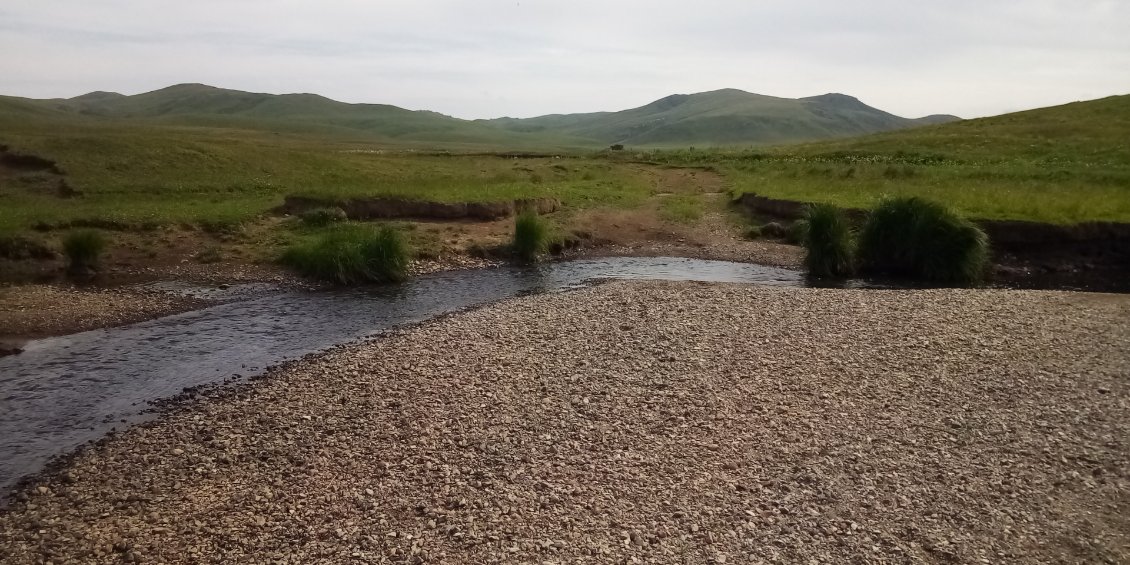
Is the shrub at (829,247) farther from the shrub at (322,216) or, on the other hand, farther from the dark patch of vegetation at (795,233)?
the shrub at (322,216)

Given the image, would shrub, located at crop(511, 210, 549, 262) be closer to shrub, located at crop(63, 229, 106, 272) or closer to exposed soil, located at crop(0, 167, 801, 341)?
exposed soil, located at crop(0, 167, 801, 341)

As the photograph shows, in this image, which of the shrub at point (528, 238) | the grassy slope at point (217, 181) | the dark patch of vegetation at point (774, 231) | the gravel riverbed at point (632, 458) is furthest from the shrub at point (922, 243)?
the grassy slope at point (217, 181)

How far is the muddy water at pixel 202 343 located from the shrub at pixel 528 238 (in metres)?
1.67

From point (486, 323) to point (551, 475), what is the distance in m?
9.70

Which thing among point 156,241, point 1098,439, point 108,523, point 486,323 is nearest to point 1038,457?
point 1098,439

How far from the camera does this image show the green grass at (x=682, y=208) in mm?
40594

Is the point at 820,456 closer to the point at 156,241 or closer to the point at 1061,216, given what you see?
the point at 1061,216

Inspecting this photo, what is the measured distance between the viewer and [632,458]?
467 inches

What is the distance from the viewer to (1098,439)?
12562 millimetres

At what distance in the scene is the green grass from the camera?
40594mm

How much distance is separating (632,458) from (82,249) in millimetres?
24534

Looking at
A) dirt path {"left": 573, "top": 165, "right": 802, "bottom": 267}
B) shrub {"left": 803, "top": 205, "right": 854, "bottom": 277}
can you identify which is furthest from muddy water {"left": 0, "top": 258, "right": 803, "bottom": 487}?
dirt path {"left": 573, "top": 165, "right": 802, "bottom": 267}

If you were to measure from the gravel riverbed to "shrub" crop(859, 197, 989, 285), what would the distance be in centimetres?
882

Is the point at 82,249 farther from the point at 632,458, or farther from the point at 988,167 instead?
the point at 988,167
